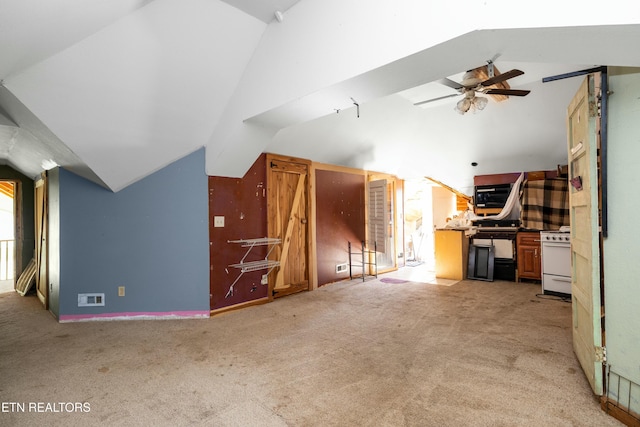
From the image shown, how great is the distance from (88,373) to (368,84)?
292 cm

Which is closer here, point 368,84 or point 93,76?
point 368,84

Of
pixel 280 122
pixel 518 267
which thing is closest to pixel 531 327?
pixel 518 267

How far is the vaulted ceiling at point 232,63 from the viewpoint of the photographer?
1.48m

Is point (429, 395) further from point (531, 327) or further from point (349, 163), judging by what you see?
point (349, 163)

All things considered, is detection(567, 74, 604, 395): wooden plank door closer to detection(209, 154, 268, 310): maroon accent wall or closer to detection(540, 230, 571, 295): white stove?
detection(540, 230, 571, 295): white stove

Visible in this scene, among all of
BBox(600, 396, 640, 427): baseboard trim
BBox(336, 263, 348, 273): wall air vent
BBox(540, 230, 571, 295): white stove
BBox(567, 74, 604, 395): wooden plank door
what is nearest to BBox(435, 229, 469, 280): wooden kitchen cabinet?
BBox(540, 230, 571, 295): white stove

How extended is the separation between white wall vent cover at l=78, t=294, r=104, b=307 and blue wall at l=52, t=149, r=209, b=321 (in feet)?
0.15

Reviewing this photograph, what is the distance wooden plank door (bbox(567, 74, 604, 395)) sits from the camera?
1.91 meters

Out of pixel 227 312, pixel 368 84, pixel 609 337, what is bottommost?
pixel 227 312

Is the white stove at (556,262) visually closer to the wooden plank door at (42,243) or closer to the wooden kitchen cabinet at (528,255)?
the wooden kitchen cabinet at (528,255)

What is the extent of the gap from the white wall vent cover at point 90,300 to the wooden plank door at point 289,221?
1993 mm

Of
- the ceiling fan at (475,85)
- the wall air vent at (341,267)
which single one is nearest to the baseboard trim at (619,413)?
the ceiling fan at (475,85)

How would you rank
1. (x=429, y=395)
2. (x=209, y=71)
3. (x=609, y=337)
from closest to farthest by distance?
(x=609, y=337) → (x=429, y=395) → (x=209, y=71)

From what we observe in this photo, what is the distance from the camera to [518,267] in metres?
5.41
